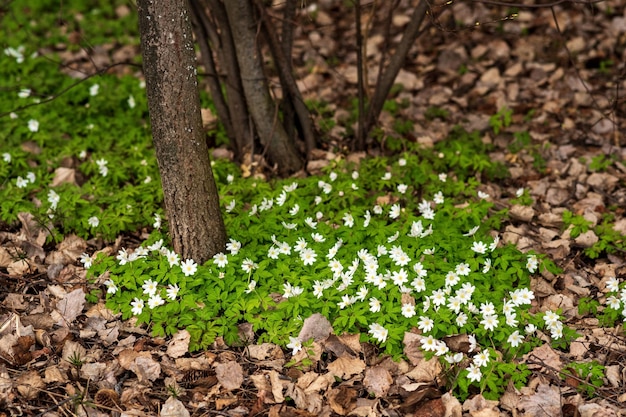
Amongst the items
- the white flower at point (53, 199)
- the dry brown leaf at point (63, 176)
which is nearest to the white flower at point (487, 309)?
the white flower at point (53, 199)

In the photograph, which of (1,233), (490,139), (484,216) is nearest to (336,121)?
(490,139)

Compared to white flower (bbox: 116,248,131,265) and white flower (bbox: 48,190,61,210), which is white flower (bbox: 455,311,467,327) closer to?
white flower (bbox: 116,248,131,265)

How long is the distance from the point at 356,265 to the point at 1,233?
7.97 ft

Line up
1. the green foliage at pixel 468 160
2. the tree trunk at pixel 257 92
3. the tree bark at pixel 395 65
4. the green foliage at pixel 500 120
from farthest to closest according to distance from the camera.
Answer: the green foliage at pixel 500 120 → the green foliage at pixel 468 160 → the tree bark at pixel 395 65 → the tree trunk at pixel 257 92

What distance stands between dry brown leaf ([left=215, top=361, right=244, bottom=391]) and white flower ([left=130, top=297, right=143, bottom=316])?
0.59 meters

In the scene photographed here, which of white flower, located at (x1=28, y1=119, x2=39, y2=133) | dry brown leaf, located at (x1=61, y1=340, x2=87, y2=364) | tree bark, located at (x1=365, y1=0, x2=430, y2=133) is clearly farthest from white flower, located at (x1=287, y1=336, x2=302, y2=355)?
white flower, located at (x1=28, y1=119, x2=39, y2=133)

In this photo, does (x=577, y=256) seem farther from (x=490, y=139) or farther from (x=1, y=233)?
(x=1, y=233)

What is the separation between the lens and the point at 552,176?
5.10m

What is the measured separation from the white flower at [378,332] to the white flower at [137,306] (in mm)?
1317

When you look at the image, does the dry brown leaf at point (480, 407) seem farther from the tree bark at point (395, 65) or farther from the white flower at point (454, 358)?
the tree bark at point (395, 65)

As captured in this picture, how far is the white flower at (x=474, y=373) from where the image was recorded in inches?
129

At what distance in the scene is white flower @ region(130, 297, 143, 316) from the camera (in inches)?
146

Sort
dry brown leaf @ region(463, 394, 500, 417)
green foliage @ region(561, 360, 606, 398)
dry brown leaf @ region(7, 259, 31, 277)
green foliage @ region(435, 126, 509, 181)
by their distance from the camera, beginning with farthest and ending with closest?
→ green foliage @ region(435, 126, 509, 181)
dry brown leaf @ region(7, 259, 31, 277)
green foliage @ region(561, 360, 606, 398)
dry brown leaf @ region(463, 394, 500, 417)

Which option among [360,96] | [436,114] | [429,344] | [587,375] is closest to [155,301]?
[429,344]
